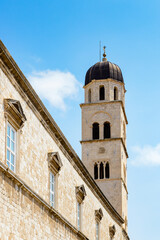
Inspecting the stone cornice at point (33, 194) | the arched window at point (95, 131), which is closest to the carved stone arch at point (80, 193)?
the stone cornice at point (33, 194)

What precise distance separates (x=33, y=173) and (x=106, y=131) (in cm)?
3191

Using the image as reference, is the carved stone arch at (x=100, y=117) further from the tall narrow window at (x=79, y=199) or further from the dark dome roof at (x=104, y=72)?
the tall narrow window at (x=79, y=199)

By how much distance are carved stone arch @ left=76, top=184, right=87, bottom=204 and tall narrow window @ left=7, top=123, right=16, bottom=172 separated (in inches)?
321

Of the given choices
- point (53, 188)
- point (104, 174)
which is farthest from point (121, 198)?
point (53, 188)

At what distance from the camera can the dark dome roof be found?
49.1 meters

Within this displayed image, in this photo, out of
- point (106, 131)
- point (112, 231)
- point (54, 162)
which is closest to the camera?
point (54, 162)

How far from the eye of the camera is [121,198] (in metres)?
45.0

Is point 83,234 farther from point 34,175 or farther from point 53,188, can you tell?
point 34,175

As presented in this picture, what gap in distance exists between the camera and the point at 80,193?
74.3 feet

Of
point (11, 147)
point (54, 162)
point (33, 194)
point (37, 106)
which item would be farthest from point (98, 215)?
point (11, 147)

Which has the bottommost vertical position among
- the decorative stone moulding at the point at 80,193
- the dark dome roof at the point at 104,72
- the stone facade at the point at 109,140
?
the decorative stone moulding at the point at 80,193

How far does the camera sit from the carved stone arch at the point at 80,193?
73.0ft

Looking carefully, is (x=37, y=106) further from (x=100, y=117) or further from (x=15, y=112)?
(x=100, y=117)

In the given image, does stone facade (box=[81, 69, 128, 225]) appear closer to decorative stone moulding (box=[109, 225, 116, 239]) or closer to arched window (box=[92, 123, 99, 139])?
arched window (box=[92, 123, 99, 139])
